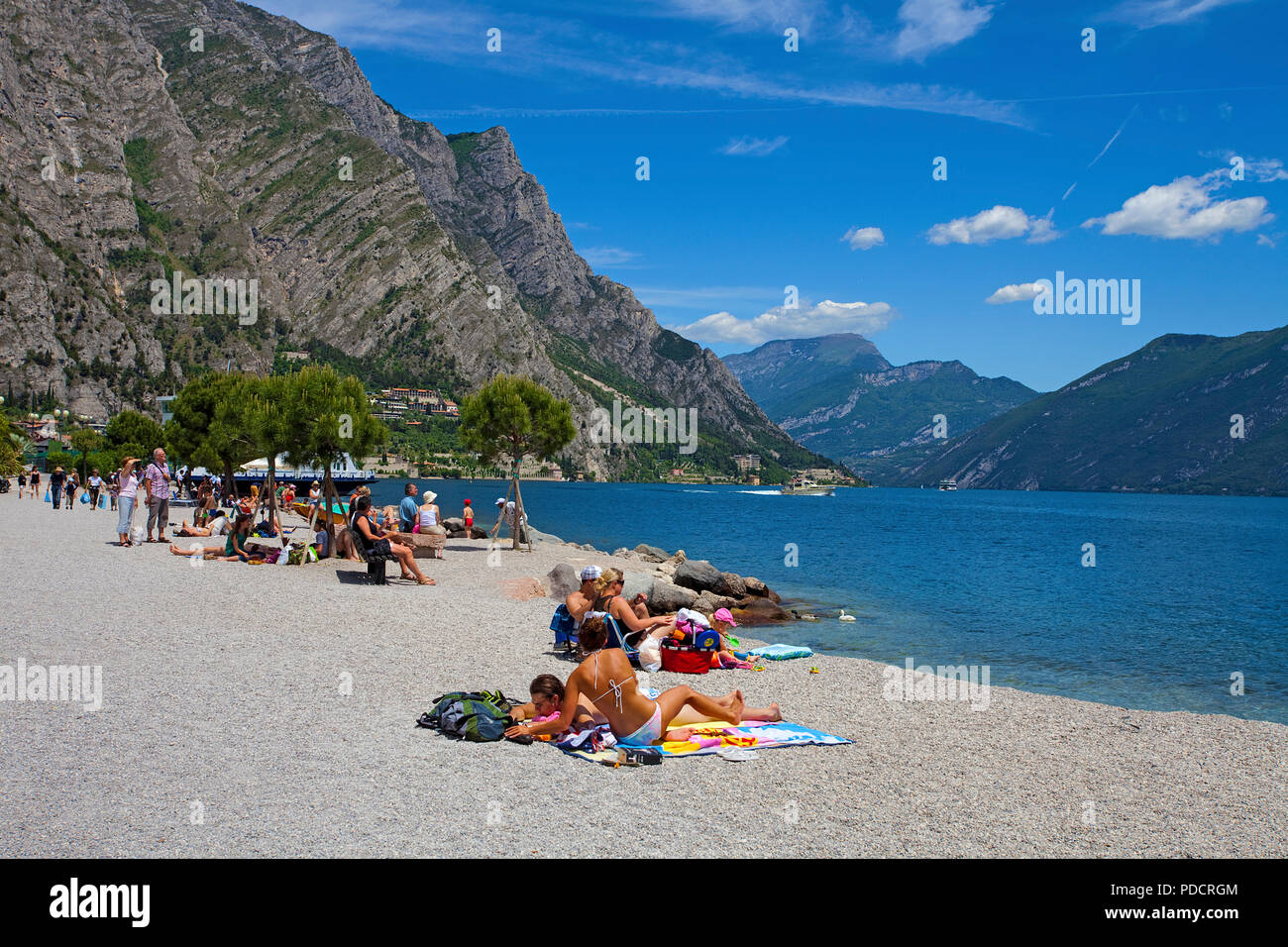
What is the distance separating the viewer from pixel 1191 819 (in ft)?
26.3

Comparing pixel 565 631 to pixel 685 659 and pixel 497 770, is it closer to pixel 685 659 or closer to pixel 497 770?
pixel 685 659

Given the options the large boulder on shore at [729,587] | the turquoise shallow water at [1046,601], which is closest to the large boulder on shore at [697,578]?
the large boulder on shore at [729,587]

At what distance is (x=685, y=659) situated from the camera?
1403 centimetres

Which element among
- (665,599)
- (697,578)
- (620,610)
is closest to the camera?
(620,610)

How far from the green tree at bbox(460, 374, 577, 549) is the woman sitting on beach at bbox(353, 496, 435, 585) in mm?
10025

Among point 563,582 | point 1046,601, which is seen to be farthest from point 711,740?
point 1046,601

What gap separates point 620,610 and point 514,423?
65.2 feet

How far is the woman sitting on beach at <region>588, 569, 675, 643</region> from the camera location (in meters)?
13.4

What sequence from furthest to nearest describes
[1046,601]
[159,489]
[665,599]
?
[1046,601] → [159,489] → [665,599]

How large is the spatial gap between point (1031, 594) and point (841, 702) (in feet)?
90.9

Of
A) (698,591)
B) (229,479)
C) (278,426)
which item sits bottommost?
(698,591)

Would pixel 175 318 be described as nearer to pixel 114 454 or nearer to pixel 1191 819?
pixel 114 454

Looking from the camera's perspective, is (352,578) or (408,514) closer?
(352,578)

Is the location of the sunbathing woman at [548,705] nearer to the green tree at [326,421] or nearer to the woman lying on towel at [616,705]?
the woman lying on towel at [616,705]
